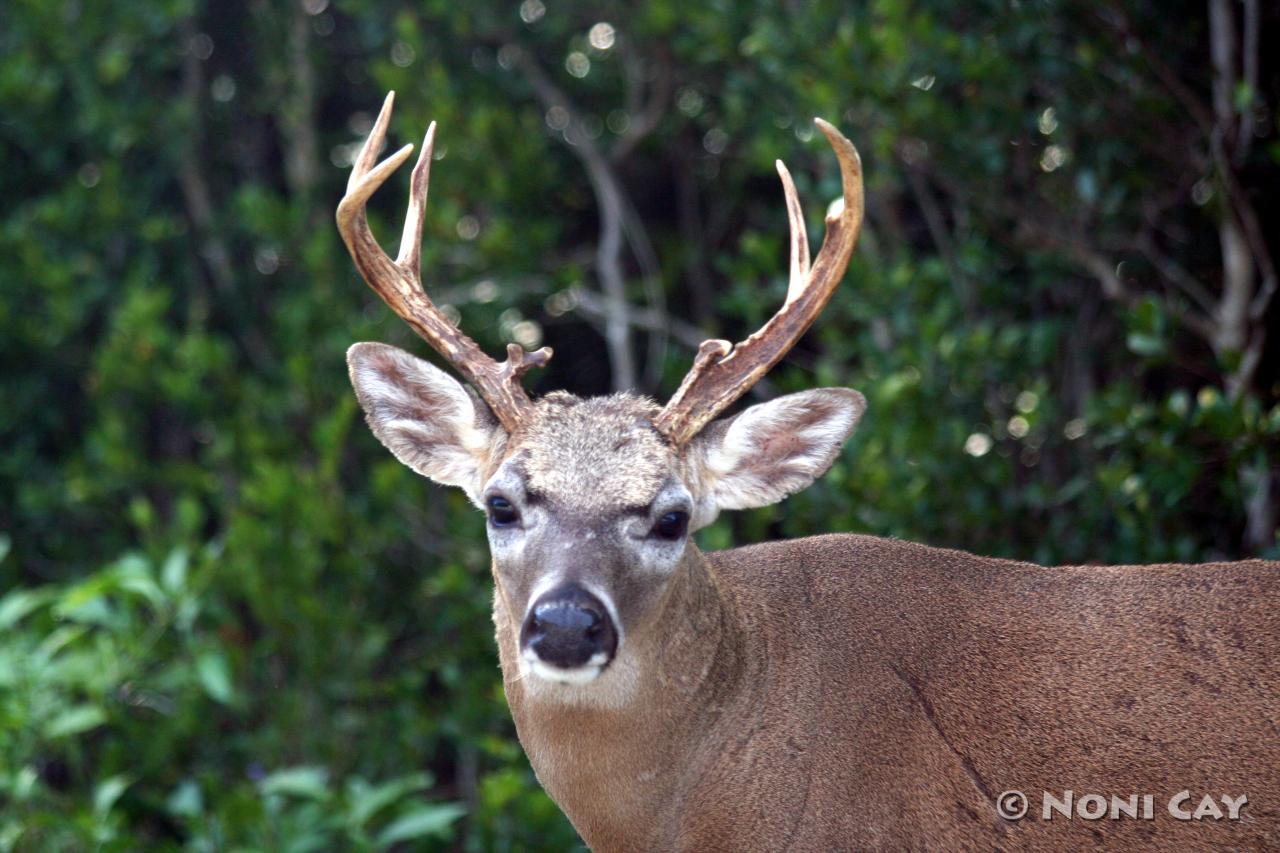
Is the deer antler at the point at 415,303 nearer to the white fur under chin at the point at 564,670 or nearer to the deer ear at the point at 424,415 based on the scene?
the deer ear at the point at 424,415

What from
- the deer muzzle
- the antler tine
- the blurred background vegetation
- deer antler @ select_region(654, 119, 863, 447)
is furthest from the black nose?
the blurred background vegetation

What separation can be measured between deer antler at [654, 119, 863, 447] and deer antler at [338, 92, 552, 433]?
0.36 meters

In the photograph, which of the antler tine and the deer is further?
the antler tine

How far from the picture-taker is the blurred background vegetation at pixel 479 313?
510 cm

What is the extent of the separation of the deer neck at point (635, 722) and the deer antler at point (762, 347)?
369mm

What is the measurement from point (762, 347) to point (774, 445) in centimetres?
30

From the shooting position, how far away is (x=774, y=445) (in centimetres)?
374

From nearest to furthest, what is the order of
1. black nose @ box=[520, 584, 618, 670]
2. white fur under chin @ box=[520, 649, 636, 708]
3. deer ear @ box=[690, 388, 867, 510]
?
black nose @ box=[520, 584, 618, 670], white fur under chin @ box=[520, 649, 636, 708], deer ear @ box=[690, 388, 867, 510]

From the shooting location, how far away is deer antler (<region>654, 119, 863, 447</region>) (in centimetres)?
354

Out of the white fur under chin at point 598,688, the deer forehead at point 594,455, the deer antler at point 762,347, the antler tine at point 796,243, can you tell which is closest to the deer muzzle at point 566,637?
the white fur under chin at point 598,688

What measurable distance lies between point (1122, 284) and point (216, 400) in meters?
4.56

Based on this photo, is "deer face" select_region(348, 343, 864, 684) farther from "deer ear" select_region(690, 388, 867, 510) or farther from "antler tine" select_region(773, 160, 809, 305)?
"antler tine" select_region(773, 160, 809, 305)

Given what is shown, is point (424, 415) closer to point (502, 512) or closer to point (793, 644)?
point (502, 512)

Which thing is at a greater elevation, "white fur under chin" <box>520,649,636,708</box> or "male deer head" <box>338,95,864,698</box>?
"male deer head" <box>338,95,864,698</box>
